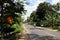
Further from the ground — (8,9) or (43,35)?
(8,9)

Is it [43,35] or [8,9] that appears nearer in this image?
[8,9]

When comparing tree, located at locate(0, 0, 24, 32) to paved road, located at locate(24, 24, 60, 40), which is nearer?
tree, located at locate(0, 0, 24, 32)

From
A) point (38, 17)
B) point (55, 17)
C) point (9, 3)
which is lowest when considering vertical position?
point (38, 17)

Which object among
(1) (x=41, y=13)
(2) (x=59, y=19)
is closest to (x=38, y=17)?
(1) (x=41, y=13)

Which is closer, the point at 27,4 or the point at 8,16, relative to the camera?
the point at 8,16

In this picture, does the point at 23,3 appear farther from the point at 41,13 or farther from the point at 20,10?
the point at 41,13

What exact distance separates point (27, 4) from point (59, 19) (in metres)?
44.4

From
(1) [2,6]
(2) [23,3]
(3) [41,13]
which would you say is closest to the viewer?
(1) [2,6]

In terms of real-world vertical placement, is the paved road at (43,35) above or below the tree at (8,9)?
below

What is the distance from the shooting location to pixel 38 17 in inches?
4368

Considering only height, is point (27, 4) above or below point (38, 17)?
above

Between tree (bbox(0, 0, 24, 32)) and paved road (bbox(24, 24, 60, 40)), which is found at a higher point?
tree (bbox(0, 0, 24, 32))

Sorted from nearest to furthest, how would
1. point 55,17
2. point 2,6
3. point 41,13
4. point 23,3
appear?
point 2,6
point 23,3
point 55,17
point 41,13

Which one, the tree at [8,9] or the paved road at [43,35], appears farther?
the paved road at [43,35]
